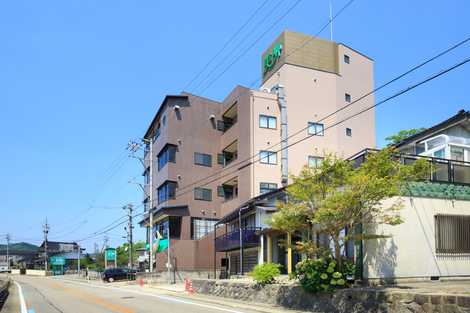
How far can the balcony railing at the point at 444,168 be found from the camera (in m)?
21.8

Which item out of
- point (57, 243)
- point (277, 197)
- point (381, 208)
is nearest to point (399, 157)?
point (381, 208)

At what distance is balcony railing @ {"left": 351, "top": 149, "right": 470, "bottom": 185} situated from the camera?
71.6 ft

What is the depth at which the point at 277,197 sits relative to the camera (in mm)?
32344

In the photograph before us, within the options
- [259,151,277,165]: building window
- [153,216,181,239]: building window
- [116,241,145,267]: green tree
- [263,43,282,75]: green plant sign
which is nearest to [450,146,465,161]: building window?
[259,151,277,165]: building window

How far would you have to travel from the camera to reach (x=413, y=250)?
20.8 metres

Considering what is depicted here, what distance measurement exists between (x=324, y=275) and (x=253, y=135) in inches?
1173

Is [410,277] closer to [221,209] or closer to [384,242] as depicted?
[384,242]

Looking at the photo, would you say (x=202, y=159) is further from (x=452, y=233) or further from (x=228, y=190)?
(x=452, y=233)

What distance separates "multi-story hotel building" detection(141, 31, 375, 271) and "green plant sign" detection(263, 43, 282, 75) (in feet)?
0.32

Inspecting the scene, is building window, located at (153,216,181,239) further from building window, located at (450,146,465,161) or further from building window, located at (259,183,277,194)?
building window, located at (450,146,465,161)

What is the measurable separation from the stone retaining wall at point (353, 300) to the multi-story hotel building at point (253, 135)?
2243cm

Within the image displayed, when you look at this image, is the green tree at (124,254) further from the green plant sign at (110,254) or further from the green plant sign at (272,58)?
the green plant sign at (272,58)

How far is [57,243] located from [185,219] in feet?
397

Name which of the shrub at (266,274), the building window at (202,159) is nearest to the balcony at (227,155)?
the building window at (202,159)
